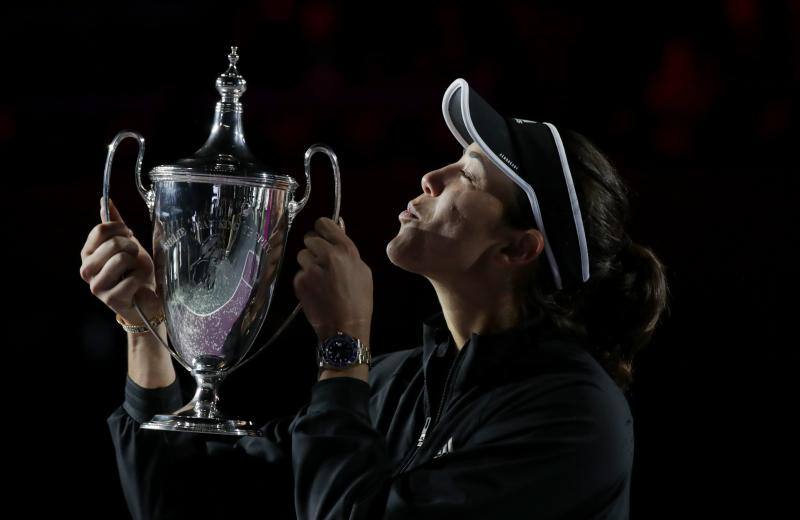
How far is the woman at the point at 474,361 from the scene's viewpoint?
1383 millimetres

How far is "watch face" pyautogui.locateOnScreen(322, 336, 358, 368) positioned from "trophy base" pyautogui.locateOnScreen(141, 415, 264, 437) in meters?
0.13

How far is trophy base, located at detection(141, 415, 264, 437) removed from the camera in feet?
4.61

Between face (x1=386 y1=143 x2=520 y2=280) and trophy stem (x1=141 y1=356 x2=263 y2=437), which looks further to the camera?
face (x1=386 y1=143 x2=520 y2=280)

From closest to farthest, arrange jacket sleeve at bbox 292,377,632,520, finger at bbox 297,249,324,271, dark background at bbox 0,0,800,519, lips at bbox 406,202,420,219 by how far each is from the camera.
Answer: jacket sleeve at bbox 292,377,632,520
finger at bbox 297,249,324,271
lips at bbox 406,202,420,219
dark background at bbox 0,0,800,519

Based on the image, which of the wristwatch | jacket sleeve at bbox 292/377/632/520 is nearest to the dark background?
jacket sleeve at bbox 292/377/632/520

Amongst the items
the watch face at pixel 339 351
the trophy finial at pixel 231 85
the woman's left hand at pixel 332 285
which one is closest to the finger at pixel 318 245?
the woman's left hand at pixel 332 285

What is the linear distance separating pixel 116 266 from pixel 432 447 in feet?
1.53

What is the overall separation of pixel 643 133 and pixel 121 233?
130 centimetres

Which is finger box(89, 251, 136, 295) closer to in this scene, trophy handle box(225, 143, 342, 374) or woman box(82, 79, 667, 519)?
woman box(82, 79, 667, 519)

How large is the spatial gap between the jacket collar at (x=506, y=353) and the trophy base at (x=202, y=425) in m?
0.29

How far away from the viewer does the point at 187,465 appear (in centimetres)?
164

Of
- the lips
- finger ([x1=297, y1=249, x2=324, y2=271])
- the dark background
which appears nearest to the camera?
finger ([x1=297, y1=249, x2=324, y2=271])

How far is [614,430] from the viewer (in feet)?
4.79

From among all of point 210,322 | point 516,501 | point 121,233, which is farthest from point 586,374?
point 121,233
